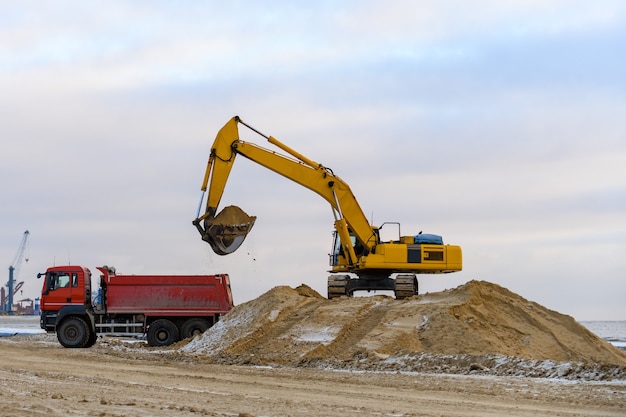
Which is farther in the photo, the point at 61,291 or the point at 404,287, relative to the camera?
the point at 61,291

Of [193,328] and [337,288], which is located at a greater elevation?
[337,288]

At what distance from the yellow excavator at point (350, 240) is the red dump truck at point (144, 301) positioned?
16.3 feet

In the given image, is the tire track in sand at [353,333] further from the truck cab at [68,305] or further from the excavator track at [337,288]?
the truck cab at [68,305]

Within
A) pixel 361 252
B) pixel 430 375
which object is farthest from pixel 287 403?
pixel 361 252

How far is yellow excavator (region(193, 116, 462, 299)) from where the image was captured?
34438 mm

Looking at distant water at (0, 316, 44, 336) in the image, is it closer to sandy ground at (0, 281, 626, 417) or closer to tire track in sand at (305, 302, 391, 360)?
sandy ground at (0, 281, 626, 417)

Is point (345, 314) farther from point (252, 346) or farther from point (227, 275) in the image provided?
point (227, 275)

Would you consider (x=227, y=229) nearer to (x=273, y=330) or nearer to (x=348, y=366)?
(x=273, y=330)

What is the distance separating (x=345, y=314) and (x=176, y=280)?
9647 millimetres

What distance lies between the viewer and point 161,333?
36500 mm

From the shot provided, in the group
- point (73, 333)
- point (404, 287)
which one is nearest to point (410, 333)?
point (404, 287)

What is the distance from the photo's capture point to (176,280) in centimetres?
3703

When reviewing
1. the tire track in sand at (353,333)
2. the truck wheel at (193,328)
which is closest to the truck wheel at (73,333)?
the truck wheel at (193,328)

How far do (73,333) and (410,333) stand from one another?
14.2 meters
